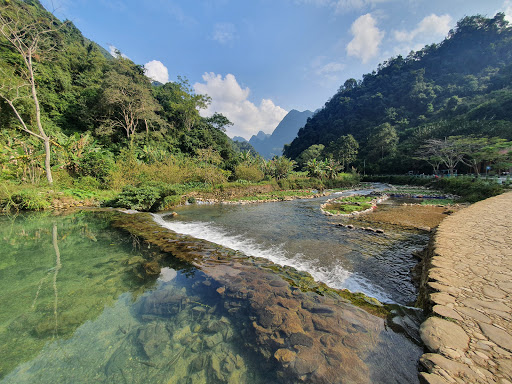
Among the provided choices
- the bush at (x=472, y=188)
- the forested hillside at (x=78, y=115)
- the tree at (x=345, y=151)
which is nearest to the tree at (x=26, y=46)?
the forested hillside at (x=78, y=115)

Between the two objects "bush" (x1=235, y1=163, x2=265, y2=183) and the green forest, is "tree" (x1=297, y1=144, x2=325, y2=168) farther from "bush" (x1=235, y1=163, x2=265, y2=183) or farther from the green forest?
"bush" (x1=235, y1=163, x2=265, y2=183)

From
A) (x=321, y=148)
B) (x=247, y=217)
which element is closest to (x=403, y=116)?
(x=321, y=148)

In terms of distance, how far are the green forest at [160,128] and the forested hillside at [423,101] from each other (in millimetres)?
327

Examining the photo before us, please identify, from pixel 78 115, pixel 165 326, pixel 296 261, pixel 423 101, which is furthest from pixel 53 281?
pixel 423 101

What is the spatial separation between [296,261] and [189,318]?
3.24 m

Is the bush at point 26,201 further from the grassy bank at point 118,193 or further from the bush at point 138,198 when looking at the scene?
the bush at point 138,198

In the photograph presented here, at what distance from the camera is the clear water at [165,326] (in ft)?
6.21

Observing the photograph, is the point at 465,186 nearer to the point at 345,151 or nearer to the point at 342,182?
the point at 342,182

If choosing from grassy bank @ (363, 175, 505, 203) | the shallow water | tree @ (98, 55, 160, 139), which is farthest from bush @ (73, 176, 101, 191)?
grassy bank @ (363, 175, 505, 203)

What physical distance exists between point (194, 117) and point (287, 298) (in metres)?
35.7

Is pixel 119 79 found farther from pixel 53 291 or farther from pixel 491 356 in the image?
pixel 491 356

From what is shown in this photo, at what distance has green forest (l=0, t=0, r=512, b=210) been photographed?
11.5 metres

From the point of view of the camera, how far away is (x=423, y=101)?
57.8m

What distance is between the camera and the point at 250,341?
2.28 metres
